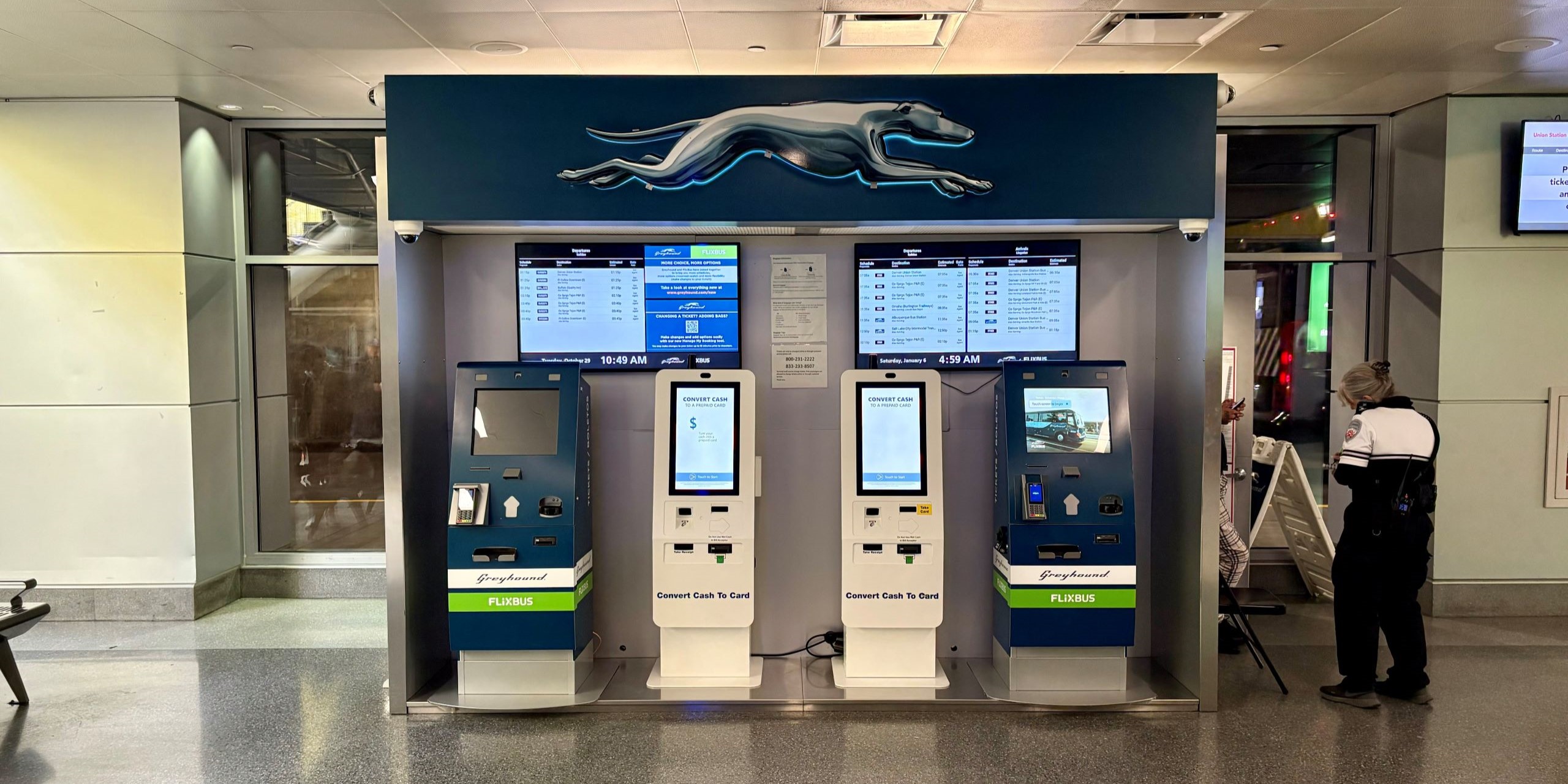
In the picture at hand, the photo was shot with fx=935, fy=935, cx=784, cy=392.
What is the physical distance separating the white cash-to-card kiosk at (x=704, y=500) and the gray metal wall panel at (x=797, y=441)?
40 centimetres

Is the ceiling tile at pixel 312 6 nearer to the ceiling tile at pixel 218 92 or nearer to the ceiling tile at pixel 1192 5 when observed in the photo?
the ceiling tile at pixel 218 92

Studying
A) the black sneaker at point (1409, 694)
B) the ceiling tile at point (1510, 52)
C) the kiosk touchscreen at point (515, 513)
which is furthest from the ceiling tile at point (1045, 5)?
the black sneaker at point (1409, 694)

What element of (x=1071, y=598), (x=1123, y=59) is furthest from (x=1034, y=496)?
(x=1123, y=59)

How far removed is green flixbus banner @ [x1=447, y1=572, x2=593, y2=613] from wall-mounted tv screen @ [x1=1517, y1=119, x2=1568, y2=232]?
5.86 m

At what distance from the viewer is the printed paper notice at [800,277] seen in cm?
462

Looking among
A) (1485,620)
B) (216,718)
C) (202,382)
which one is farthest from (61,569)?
(1485,620)

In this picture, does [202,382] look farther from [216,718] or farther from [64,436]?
[216,718]

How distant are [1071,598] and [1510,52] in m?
3.55

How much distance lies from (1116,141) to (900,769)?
107 inches

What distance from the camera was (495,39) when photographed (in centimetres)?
455

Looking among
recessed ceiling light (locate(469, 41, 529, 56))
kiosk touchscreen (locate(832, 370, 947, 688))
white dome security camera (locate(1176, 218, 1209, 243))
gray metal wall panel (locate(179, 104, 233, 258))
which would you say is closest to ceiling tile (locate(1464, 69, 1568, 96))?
white dome security camera (locate(1176, 218, 1209, 243))

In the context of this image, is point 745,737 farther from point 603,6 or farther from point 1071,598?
point 603,6

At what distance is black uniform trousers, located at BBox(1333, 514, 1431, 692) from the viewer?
13.6 feet

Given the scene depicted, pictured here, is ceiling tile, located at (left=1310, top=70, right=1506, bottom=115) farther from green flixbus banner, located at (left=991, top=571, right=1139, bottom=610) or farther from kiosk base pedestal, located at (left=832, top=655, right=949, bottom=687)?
kiosk base pedestal, located at (left=832, top=655, right=949, bottom=687)
